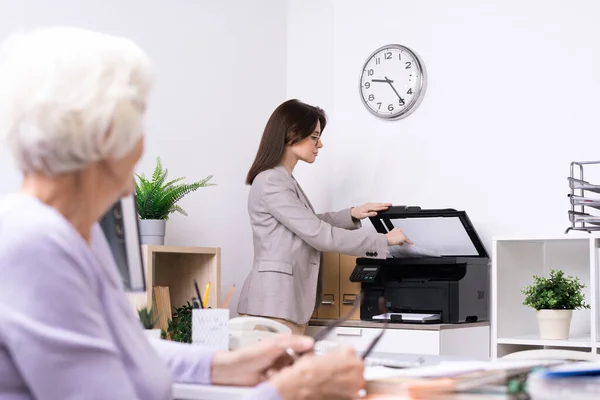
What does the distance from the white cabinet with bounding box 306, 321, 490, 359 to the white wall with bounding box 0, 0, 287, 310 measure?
2.92ft

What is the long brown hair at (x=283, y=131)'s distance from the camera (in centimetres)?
390

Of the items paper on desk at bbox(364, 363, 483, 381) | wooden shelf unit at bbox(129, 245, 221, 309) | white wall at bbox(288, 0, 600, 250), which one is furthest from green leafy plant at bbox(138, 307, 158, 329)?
white wall at bbox(288, 0, 600, 250)

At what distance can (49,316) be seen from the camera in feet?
3.12

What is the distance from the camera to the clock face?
4366 millimetres

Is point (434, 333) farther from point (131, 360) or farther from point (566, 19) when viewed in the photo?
point (131, 360)

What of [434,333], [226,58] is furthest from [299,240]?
[226,58]

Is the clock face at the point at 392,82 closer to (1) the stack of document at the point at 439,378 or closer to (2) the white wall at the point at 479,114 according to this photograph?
(2) the white wall at the point at 479,114

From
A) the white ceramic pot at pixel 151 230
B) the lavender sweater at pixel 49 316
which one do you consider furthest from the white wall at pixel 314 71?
the lavender sweater at pixel 49 316

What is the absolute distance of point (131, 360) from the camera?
3.59 feet

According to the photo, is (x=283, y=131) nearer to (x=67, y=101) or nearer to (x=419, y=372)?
(x=419, y=372)

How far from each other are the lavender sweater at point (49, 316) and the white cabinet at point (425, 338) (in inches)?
102

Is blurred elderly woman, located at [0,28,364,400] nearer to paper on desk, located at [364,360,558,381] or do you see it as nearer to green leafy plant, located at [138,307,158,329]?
paper on desk, located at [364,360,558,381]

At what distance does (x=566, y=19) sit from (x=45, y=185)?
3.40 metres

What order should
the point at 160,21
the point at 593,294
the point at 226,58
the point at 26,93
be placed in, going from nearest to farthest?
1. the point at 26,93
2. the point at 593,294
3. the point at 160,21
4. the point at 226,58
